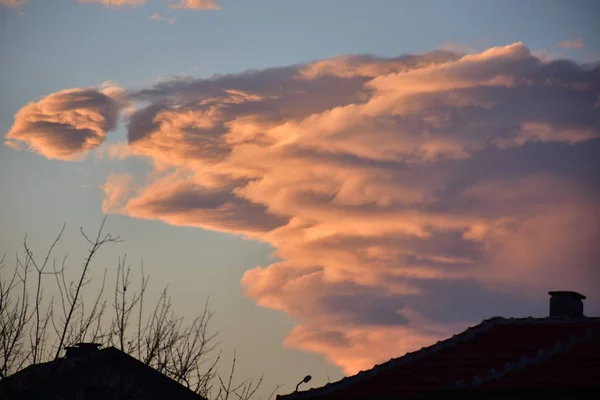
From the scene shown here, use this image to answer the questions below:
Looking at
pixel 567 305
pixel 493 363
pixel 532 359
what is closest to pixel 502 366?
pixel 493 363

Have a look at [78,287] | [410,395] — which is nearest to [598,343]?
[410,395]

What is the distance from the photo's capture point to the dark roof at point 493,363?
18.1m

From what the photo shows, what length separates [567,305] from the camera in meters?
24.0

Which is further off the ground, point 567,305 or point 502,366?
point 567,305

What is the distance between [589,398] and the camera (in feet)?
54.9

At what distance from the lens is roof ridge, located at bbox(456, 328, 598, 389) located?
727 inches

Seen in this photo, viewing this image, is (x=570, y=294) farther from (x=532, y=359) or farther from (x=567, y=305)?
(x=532, y=359)

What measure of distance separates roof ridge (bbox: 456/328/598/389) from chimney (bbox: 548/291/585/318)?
3.88m

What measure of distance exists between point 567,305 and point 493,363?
4.96 meters

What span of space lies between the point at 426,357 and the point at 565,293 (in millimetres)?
4789

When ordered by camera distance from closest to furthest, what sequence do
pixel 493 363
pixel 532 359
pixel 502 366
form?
pixel 532 359 → pixel 502 366 → pixel 493 363

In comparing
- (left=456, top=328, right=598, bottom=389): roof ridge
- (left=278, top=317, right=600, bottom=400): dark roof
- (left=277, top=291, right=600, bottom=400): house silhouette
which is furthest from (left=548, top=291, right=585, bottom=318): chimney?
(left=456, top=328, right=598, bottom=389): roof ridge

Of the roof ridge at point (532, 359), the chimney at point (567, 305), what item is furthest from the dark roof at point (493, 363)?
the chimney at point (567, 305)

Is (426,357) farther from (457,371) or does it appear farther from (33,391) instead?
(33,391)
